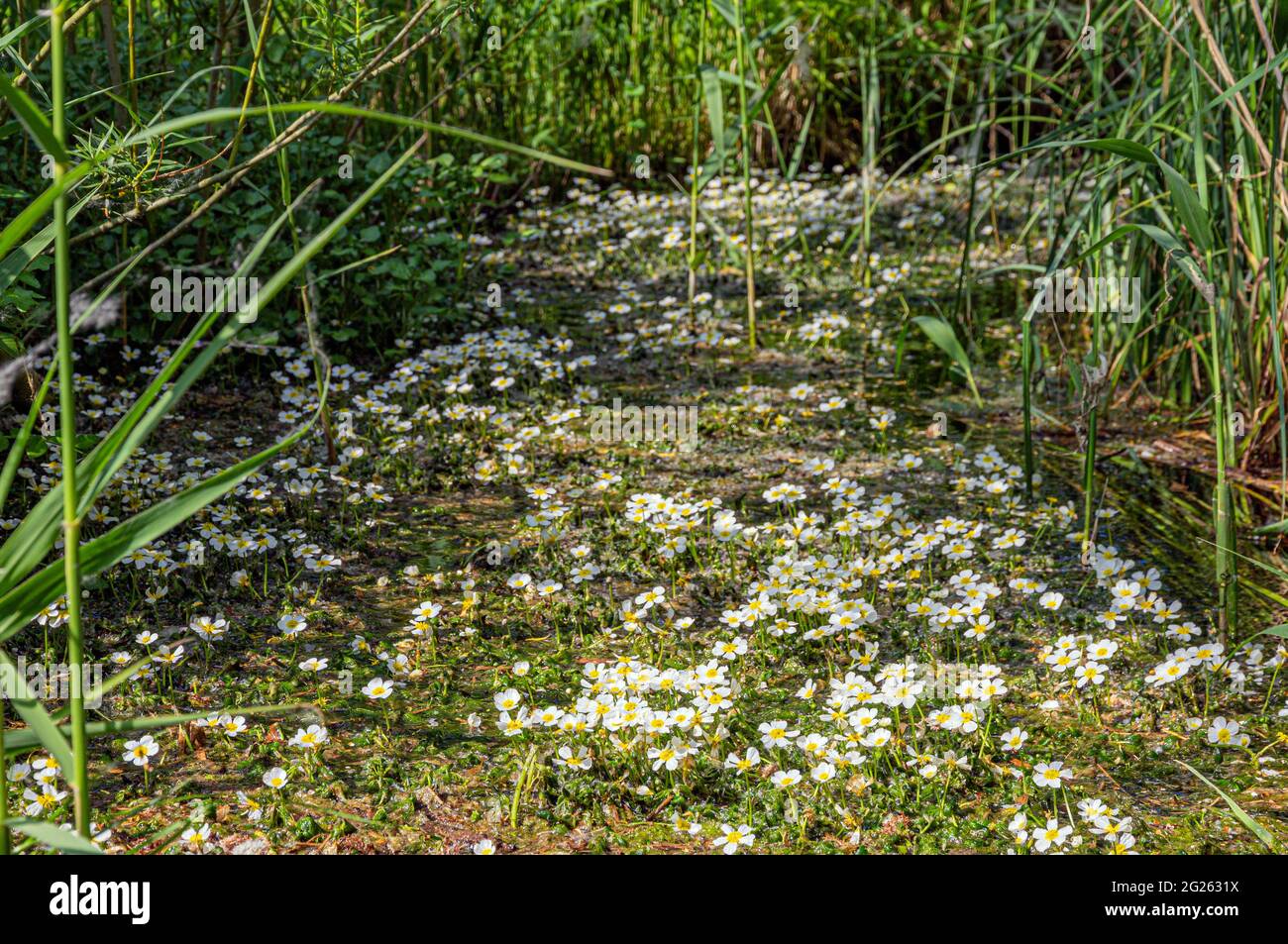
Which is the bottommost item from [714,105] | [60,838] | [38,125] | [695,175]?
[60,838]

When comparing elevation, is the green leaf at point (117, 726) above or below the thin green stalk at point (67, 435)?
below

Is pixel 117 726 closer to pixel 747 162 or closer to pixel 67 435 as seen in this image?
pixel 67 435

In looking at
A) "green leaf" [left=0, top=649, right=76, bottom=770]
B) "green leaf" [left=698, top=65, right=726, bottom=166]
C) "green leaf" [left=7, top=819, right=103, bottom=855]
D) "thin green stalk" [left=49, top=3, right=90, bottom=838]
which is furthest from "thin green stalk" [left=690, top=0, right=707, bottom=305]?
"green leaf" [left=7, top=819, right=103, bottom=855]

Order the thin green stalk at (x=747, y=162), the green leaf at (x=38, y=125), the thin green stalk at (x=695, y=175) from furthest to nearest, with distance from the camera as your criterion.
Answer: the thin green stalk at (x=695, y=175) → the thin green stalk at (x=747, y=162) → the green leaf at (x=38, y=125)

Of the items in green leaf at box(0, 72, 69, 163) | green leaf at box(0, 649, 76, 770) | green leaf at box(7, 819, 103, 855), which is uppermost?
green leaf at box(0, 72, 69, 163)

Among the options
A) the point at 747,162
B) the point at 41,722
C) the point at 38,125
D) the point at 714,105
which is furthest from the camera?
the point at 747,162

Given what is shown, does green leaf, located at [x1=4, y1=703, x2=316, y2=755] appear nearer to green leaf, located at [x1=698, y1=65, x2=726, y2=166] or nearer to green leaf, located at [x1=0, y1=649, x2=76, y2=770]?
green leaf, located at [x1=0, y1=649, x2=76, y2=770]

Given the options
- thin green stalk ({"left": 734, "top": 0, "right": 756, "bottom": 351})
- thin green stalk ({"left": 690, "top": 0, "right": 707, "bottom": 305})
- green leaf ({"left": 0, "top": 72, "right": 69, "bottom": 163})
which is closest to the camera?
green leaf ({"left": 0, "top": 72, "right": 69, "bottom": 163})

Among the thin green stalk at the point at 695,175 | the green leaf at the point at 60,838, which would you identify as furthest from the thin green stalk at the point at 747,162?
the green leaf at the point at 60,838

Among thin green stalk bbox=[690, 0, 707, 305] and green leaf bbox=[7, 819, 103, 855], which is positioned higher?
thin green stalk bbox=[690, 0, 707, 305]

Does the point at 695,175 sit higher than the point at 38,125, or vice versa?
the point at 38,125

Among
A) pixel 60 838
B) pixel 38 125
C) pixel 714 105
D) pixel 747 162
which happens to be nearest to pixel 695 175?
pixel 747 162

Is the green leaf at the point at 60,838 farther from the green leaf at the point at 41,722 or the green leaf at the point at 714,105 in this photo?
the green leaf at the point at 714,105

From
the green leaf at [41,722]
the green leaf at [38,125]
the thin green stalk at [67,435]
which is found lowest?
the green leaf at [41,722]
